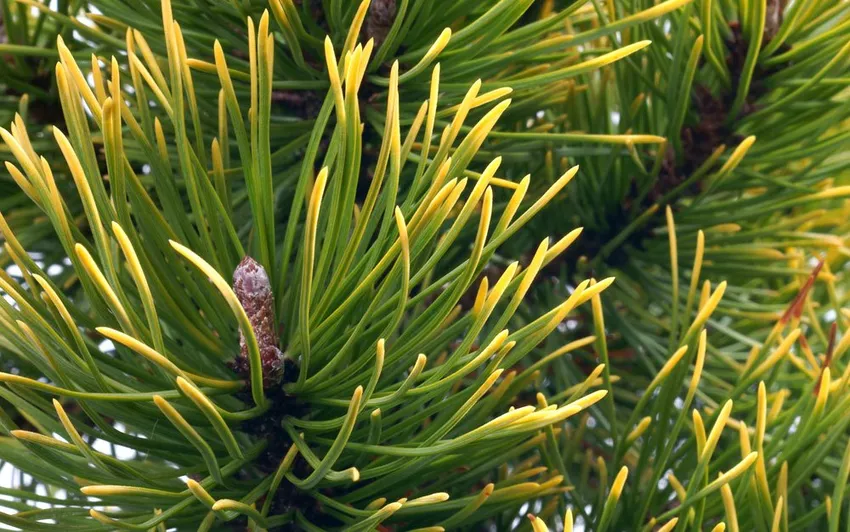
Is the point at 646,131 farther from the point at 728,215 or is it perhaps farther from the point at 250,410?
the point at 250,410

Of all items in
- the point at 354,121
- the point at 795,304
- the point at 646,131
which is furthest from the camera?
the point at 646,131

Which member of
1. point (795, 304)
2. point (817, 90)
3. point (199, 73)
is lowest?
point (795, 304)

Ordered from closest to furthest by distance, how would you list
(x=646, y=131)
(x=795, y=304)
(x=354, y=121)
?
(x=354, y=121) < (x=795, y=304) < (x=646, y=131)

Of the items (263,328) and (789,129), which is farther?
(789,129)

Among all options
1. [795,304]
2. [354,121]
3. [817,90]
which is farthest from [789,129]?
[354,121]

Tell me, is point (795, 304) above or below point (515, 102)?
below

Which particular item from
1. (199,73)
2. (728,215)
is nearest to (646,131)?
(728,215)

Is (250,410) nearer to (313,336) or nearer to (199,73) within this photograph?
(313,336)
